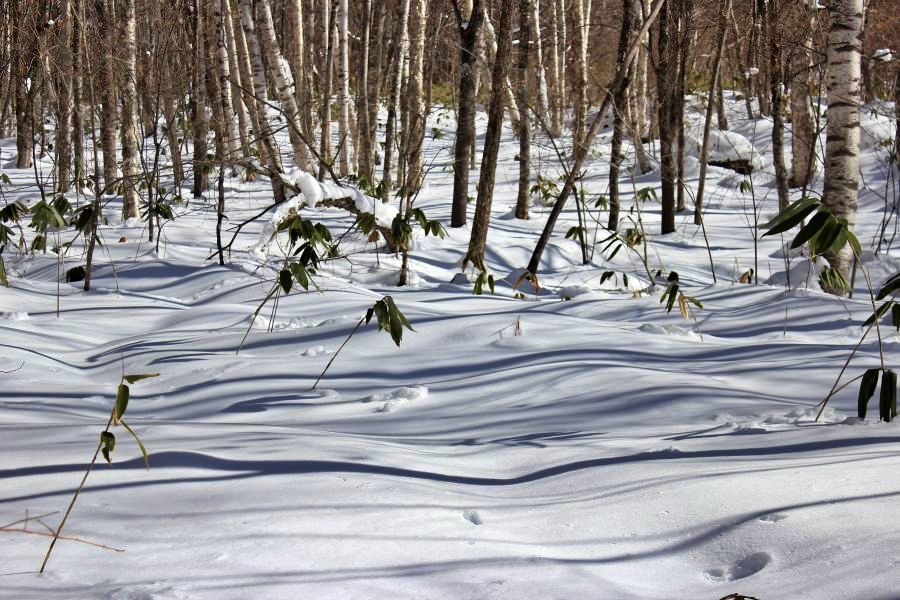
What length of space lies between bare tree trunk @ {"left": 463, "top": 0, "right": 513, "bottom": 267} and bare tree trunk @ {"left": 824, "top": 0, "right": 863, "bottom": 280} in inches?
93.7

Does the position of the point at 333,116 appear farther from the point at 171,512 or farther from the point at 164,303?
the point at 171,512

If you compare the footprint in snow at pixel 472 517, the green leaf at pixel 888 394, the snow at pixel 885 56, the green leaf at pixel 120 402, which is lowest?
the footprint in snow at pixel 472 517

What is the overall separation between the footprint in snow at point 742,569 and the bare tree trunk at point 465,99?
18.9 feet

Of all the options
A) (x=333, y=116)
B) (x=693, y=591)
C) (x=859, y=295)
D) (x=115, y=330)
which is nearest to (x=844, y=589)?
(x=693, y=591)

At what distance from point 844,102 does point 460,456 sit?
12.5 ft

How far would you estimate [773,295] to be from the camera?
458cm

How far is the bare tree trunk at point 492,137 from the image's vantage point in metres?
6.21

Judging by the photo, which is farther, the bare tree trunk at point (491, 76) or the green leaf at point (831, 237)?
the bare tree trunk at point (491, 76)

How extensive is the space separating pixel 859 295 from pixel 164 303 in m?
5.05

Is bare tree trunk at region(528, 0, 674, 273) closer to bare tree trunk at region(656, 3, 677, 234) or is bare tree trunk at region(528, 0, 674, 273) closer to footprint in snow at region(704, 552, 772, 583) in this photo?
bare tree trunk at region(656, 3, 677, 234)

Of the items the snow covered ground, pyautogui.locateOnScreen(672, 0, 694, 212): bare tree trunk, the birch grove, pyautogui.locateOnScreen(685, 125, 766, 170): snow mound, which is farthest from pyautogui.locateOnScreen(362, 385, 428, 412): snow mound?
pyautogui.locateOnScreen(685, 125, 766, 170): snow mound

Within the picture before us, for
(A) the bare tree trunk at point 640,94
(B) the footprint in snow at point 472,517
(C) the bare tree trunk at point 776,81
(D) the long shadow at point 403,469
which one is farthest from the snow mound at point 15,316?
(A) the bare tree trunk at point 640,94

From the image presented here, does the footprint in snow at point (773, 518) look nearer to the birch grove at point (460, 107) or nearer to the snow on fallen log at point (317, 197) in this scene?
the birch grove at point (460, 107)

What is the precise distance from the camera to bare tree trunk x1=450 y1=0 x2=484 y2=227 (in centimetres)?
737
